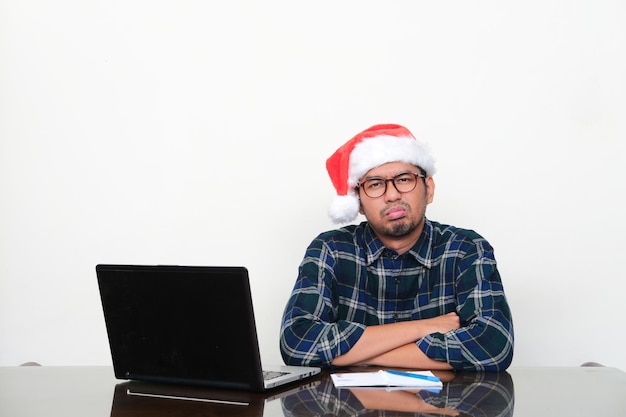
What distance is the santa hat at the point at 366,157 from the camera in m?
2.42

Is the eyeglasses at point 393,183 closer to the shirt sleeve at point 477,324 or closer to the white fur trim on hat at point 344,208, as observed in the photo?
the white fur trim on hat at point 344,208

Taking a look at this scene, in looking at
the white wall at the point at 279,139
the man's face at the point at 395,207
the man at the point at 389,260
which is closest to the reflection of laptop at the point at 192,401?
the man at the point at 389,260

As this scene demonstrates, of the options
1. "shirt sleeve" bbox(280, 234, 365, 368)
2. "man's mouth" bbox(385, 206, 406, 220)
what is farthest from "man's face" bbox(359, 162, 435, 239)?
"shirt sleeve" bbox(280, 234, 365, 368)

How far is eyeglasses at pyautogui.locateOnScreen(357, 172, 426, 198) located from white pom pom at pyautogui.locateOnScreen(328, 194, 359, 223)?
7cm

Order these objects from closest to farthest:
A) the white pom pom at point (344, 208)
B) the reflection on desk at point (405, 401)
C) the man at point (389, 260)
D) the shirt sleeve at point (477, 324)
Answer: the reflection on desk at point (405, 401), the shirt sleeve at point (477, 324), the man at point (389, 260), the white pom pom at point (344, 208)

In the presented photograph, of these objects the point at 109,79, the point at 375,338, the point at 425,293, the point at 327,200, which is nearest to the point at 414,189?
the point at 425,293

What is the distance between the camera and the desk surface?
55.7 inches

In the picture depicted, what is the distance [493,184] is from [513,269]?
33 centimetres

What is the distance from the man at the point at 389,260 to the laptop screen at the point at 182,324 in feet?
1.59

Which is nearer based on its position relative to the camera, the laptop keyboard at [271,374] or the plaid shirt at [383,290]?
the laptop keyboard at [271,374]

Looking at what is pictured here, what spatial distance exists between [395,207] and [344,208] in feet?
0.58

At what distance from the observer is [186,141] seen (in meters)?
3.15

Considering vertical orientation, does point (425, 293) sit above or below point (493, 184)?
below
